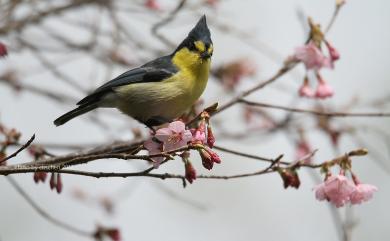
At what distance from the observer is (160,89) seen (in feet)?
10.1

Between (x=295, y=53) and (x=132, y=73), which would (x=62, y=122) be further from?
(x=295, y=53)

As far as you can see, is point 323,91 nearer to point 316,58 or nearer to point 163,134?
point 316,58

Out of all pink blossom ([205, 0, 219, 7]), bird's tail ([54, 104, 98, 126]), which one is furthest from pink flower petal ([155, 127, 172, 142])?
pink blossom ([205, 0, 219, 7])

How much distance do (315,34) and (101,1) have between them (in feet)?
6.75

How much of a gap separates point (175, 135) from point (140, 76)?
1.11 metres

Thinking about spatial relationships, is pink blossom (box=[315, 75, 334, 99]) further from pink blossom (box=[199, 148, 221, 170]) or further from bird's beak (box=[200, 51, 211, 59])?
pink blossom (box=[199, 148, 221, 170])

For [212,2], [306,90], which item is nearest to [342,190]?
[306,90]

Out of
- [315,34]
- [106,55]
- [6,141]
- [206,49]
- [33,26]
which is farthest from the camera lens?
[106,55]

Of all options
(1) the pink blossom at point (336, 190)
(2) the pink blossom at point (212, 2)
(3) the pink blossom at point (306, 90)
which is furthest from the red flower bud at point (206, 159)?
(2) the pink blossom at point (212, 2)

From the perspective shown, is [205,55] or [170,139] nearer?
[170,139]

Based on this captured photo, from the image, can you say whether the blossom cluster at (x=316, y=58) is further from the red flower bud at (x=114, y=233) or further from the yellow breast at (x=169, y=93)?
the red flower bud at (x=114, y=233)

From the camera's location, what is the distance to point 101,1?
177 inches

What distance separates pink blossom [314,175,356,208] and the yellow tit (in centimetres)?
93

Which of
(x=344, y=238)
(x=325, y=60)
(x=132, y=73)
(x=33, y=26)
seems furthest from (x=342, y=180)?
(x=33, y=26)
